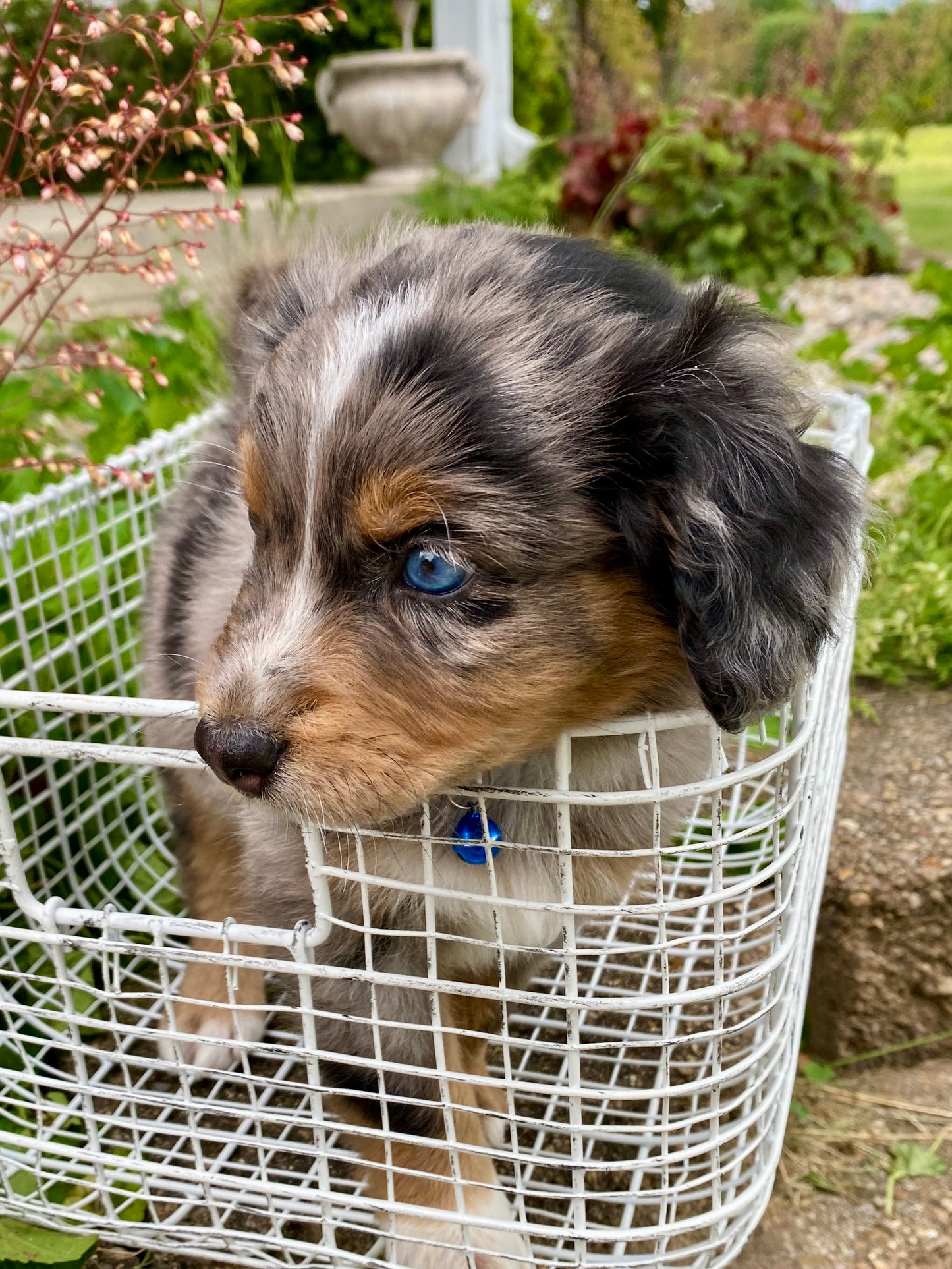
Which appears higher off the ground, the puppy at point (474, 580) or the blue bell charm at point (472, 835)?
Result: the puppy at point (474, 580)

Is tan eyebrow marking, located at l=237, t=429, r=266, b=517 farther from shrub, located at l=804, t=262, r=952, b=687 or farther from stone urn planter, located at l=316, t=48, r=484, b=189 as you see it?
stone urn planter, located at l=316, t=48, r=484, b=189

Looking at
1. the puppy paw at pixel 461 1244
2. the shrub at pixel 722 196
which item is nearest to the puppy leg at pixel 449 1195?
the puppy paw at pixel 461 1244

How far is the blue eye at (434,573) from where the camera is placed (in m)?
1.50

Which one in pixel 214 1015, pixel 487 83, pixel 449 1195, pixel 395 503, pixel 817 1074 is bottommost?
pixel 817 1074

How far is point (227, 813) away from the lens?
2176 millimetres

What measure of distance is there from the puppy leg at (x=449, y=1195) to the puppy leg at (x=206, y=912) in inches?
25.5

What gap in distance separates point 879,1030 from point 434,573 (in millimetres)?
1887

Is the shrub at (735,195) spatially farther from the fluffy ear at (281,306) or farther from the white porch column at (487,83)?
the fluffy ear at (281,306)

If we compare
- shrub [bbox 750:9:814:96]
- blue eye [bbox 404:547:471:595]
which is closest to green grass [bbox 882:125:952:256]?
shrub [bbox 750:9:814:96]

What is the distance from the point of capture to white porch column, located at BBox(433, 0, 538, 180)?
10.0m

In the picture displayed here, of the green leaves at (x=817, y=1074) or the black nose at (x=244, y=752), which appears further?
the green leaves at (x=817, y=1074)

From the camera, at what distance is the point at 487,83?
33.3 feet

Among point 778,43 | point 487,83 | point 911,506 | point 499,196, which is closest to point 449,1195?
point 911,506

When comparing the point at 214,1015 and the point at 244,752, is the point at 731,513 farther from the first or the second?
the point at 214,1015
